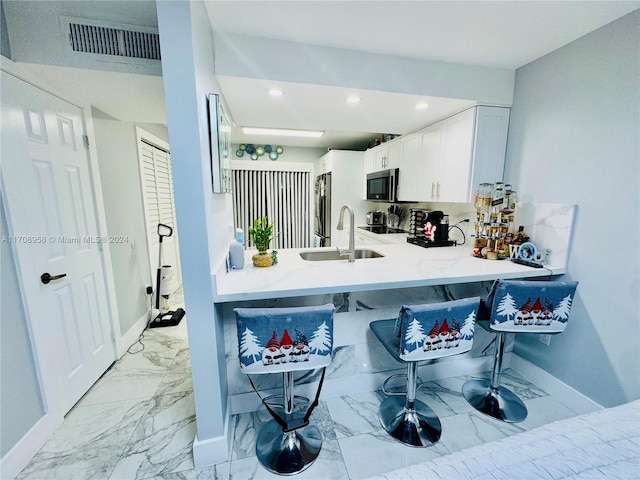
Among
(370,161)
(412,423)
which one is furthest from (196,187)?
(370,161)

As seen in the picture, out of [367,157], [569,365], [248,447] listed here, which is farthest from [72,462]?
[367,157]

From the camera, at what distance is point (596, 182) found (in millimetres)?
1599

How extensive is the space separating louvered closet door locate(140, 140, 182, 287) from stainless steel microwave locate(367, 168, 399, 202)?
2523mm

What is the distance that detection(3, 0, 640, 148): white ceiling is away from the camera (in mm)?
1374

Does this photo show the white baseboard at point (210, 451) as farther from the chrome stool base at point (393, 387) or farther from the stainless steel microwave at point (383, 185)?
the stainless steel microwave at point (383, 185)

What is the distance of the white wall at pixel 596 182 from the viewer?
1.46m

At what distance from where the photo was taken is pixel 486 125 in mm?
2098

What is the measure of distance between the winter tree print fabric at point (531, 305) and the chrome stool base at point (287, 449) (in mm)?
1289

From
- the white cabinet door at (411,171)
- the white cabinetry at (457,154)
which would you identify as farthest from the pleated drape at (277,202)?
the white cabinetry at (457,154)

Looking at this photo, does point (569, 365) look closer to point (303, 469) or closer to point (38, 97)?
point (303, 469)

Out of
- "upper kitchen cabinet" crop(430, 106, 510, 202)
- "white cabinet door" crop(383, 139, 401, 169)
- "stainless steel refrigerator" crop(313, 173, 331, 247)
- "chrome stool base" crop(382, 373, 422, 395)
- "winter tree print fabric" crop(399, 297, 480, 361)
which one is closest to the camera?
"winter tree print fabric" crop(399, 297, 480, 361)

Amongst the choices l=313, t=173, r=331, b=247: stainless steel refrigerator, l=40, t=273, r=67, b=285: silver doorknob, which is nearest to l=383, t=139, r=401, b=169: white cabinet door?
l=313, t=173, r=331, b=247: stainless steel refrigerator

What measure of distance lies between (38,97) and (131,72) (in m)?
0.57

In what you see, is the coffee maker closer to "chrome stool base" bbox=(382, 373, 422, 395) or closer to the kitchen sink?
the kitchen sink
